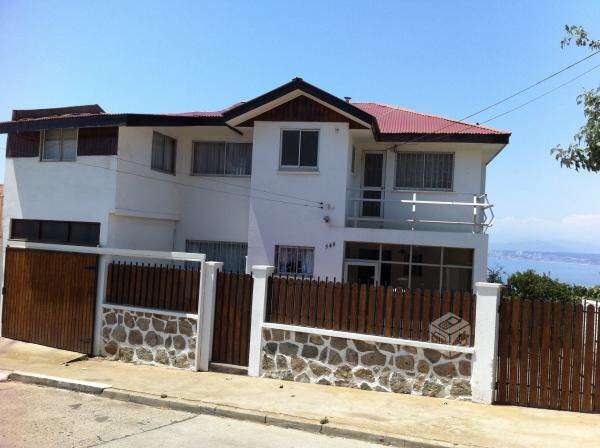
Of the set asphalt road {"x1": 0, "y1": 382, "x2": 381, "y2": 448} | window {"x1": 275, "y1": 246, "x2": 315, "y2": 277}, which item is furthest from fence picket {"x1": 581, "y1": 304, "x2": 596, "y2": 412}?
window {"x1": 275, "y1": 246, "x2": 315, "y2": 277}

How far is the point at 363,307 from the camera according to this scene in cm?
1011

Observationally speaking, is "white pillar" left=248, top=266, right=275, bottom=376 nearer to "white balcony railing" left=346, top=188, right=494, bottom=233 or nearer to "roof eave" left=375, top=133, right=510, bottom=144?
"white balcony railing" left=346, top=188, right=494, bottom=233

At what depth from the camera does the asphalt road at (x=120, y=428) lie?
702 cm

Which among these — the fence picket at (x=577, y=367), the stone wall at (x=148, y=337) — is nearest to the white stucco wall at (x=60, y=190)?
the stone wall at (x=148, y=337)

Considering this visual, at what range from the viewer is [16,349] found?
1284 cm

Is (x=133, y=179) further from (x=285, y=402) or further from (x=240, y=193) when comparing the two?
(x=285, y=402)

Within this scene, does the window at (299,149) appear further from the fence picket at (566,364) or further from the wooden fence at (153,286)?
the fence picket at (566,364)

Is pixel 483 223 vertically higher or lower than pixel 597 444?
higher

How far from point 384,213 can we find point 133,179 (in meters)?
6.94

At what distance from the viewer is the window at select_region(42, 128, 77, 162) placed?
573 inches

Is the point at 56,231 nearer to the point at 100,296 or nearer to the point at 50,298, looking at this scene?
the point at 50,298

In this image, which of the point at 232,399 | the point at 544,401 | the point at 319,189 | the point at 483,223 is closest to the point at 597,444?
the point at 544,401

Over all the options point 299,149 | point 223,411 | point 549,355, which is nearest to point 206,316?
point 223,411

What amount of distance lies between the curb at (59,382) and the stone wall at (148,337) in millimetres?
1841
